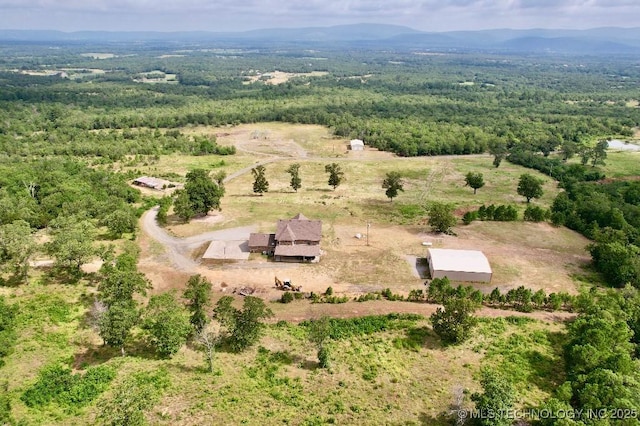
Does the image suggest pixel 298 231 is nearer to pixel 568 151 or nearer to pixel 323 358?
pixel 323 358

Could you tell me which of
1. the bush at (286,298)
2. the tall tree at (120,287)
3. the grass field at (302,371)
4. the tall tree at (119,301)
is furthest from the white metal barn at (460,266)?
the tall tree at (119,301)

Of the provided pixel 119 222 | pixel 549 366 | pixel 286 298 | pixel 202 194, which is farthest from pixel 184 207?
pixel 549 366

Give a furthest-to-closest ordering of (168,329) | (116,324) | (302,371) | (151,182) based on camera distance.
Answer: (151,182) < (168,329) < (116,324) < (302,371)

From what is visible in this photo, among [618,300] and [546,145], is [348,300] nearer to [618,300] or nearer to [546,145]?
[618,300]

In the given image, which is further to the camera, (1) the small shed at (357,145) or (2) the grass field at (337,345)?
(1) the small shed at (357,145)

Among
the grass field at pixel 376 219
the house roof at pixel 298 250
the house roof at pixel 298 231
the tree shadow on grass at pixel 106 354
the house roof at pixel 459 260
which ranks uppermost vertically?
the house roof at pixel 298 231

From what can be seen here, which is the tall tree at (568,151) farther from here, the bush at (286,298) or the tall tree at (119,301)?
the tall tree at (119,301)

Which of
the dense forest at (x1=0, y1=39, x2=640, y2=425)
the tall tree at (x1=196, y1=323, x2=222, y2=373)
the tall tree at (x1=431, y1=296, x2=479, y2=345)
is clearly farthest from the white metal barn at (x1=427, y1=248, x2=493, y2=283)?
the tall tree at (x1=196, y1=323, x2=222, y2=373)
